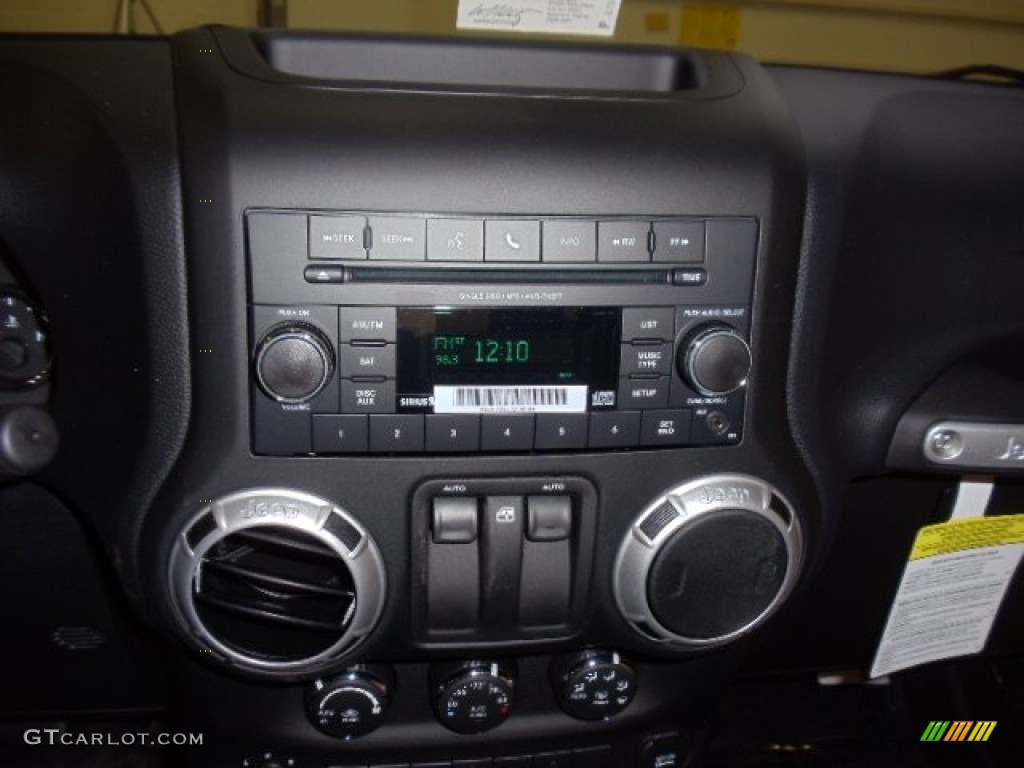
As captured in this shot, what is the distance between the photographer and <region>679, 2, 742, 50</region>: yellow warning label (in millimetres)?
1169

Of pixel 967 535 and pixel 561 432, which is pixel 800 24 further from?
pixel 561 432

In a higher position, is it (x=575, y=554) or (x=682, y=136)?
(x=682, y=136)

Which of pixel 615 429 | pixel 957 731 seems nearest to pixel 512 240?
pixel 615 429

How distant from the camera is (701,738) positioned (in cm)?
72

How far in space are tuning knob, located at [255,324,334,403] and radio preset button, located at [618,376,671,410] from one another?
0.17m

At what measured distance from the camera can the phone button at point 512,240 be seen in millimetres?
496

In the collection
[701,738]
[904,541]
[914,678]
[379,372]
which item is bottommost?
[914,678]

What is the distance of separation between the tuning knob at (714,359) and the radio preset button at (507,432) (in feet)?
0.31

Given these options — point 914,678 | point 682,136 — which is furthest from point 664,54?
point 914,678

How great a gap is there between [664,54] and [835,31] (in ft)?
3.29

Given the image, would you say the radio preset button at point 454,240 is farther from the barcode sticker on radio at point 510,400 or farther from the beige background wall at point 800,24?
the beige background wall at point 800,24

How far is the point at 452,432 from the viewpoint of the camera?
518 mm

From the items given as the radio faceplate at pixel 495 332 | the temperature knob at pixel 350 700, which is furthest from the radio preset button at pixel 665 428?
the temperature knob at pixel 350 700

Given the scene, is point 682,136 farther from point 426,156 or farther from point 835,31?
point 835,31
